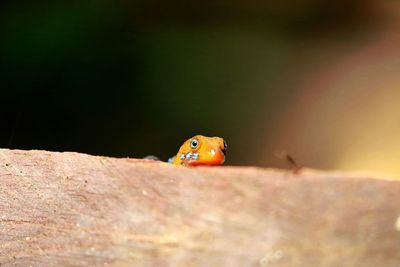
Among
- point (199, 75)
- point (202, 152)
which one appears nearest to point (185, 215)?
point (202, 152)

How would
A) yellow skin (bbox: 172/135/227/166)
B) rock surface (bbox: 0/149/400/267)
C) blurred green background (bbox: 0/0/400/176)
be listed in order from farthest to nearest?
blurred green background (bbox: 0/0/400/176) < yellow skin (bbox: 172/135/227/166) < rock surface (bbox: 0/149/400/267)

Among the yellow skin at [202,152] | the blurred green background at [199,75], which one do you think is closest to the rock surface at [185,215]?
the yellow skin at [202,152]

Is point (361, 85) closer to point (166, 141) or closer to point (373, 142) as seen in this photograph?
point (373, 142)

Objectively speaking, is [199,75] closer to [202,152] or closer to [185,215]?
[202,152]

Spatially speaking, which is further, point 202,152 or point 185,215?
point 202,152

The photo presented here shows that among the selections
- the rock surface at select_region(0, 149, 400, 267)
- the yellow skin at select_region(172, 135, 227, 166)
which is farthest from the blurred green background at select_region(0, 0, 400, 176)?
the rock surface at select_region(0, 149, 400, 267)

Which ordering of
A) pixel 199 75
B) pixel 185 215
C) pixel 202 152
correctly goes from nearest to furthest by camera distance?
pixel 185 215, pixel 202 152, pixel 199 75

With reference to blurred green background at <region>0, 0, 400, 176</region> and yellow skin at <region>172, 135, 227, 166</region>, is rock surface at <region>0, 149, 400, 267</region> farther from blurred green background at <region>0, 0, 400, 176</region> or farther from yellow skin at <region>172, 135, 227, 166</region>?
blurred green background at <region>0, 0, 400, 176</region>
